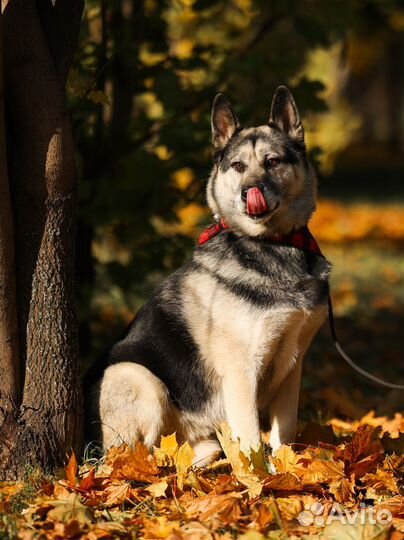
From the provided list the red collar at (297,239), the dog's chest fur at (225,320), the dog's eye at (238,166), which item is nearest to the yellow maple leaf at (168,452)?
the dog's chest fur at (225,320)

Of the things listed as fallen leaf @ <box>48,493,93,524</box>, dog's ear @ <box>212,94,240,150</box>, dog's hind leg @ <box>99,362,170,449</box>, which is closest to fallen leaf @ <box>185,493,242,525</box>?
fallen leaf @ <box>48,493,93,524</box>

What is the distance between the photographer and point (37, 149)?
13.1ft

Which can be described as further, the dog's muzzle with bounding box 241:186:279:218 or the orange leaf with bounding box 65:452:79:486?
the dog's muzzle with bounding box 241:186:279:218

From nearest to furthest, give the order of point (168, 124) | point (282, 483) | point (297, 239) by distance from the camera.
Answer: point (282, 483) → point (297, 239) → point (168, 124)

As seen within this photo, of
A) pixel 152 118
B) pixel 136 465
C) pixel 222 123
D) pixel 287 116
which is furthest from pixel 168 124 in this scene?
pixel 136 465

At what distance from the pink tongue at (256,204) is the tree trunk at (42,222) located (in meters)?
0.99

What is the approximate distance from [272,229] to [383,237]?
34.4 feet

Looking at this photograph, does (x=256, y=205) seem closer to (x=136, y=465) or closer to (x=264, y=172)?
(x=264, y=172)

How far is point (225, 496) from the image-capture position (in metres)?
3.59

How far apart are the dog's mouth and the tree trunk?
0.98m

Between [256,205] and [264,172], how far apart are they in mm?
325

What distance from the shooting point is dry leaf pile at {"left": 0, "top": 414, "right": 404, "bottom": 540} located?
335 centimetres

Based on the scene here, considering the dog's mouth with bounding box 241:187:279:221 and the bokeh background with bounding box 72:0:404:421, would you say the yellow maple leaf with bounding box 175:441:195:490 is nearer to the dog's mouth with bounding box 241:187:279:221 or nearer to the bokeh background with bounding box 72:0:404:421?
the dog's mouth with bounding box 241:187:279:221

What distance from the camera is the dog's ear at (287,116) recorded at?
4.68 meters
